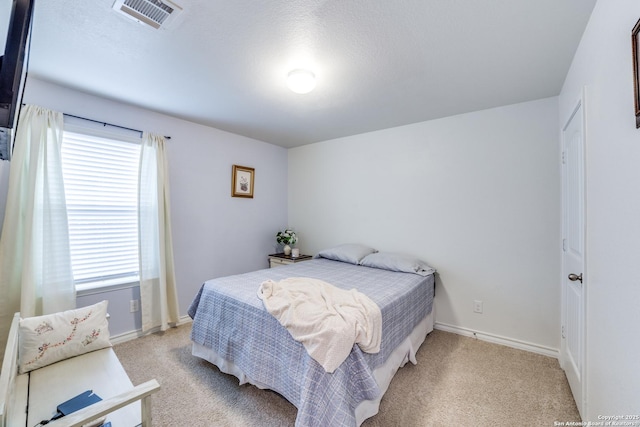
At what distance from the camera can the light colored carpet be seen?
1.65 m

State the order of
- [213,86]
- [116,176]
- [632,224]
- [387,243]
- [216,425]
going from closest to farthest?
[632,224], [216,425], [213,86], [116,176], [387,243]

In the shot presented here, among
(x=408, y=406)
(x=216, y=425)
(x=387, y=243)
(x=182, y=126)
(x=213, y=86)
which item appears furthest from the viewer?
(x=387, y=243)

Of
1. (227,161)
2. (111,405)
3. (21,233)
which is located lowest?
(111,405)

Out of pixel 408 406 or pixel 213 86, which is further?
pixel 213 86

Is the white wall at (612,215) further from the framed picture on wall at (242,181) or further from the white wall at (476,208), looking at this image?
the framed picture on wall at (242,181)

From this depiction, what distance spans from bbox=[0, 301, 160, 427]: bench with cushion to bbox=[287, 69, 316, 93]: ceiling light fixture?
196cm

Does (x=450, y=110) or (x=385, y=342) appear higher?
(x=450, y=110)

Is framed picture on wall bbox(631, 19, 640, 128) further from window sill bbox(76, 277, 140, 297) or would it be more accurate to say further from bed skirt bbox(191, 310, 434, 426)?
window sill bbox(76, 277, 140, 297)

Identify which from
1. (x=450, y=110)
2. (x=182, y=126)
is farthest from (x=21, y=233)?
(x=450, y=110)

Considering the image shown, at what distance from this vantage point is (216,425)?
160 cm

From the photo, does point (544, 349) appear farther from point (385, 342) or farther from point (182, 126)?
point (182, 126)

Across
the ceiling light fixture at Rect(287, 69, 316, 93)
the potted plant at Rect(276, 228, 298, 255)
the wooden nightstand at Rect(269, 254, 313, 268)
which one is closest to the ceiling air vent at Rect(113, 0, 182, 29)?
the ceiling light fixture at Rect(287, 69, 316, 93)

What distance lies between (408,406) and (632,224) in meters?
1.57

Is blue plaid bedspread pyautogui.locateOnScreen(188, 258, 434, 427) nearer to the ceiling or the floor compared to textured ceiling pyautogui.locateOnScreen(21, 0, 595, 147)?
nearer to the floor
